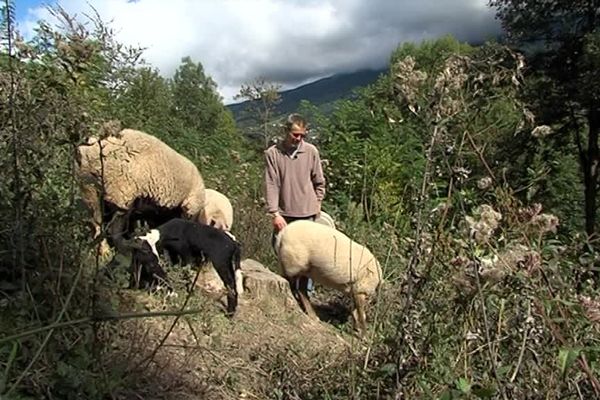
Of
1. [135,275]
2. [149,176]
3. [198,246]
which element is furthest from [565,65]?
[135,275]

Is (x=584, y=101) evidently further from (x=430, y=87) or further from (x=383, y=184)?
(x=430, y=87)

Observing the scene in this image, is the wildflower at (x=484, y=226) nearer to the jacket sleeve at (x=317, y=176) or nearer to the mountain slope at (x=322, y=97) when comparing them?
the mountain slope at (x=322, y=97)

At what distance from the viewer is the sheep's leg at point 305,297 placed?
623 centimetres

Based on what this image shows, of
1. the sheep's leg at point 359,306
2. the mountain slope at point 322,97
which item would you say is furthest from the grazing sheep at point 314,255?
Result: the mountain slope at point 322,97

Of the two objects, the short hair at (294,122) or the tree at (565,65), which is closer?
the short hair at (294,122)

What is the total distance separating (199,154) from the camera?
10867mm

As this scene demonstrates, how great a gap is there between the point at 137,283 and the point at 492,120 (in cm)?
304

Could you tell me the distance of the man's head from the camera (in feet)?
21.8

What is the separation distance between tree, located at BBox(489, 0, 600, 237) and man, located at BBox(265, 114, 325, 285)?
16458 millimetres

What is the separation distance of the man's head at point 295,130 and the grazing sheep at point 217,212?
125 centimetres

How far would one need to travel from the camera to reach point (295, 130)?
6629 millimetres

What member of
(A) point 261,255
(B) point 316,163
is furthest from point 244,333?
(A) point 261,255

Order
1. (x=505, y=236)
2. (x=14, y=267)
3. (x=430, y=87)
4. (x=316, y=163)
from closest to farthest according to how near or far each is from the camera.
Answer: (x=430, y=87) → (x=505, y=236) → (x=14, y=267) → (x=316, y=163)

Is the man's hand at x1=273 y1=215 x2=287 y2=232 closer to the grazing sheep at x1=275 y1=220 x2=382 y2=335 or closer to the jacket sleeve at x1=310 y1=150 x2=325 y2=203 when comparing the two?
the grazing sheep at x1=275 y1=220 x2=382 y2=335
